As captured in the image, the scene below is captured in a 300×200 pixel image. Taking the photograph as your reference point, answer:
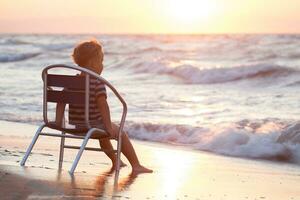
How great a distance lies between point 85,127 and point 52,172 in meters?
0.44

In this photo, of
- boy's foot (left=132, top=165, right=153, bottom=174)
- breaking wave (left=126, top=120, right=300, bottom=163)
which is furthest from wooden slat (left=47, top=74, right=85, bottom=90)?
breaking wave (left=126, top=120, right=300, bottom=163)

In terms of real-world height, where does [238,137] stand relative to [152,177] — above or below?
below

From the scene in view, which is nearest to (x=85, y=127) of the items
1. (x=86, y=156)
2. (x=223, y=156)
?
(x=86, y=156)

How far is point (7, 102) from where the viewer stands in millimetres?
14234

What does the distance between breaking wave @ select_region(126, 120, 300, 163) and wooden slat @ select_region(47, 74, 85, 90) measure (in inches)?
139

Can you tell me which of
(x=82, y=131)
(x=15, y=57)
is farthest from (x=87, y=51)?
(x=15, y=57)

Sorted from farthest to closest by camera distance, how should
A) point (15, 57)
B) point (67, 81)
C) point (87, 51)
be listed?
point (15, 57)
point (87, 51)
point (67, 81)

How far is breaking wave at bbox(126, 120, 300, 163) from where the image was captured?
9.06 metres

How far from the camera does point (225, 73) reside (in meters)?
22.9

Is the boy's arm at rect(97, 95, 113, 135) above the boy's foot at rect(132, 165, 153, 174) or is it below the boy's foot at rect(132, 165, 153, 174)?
above

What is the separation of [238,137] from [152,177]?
350cm

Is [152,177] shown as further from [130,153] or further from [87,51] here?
[87,51]

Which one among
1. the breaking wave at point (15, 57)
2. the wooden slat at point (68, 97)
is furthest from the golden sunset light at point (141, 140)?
the breaking wave at point (15, 57)

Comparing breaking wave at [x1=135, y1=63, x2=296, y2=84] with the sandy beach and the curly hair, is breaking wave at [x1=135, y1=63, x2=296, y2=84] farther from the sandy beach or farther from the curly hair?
the curly hair
